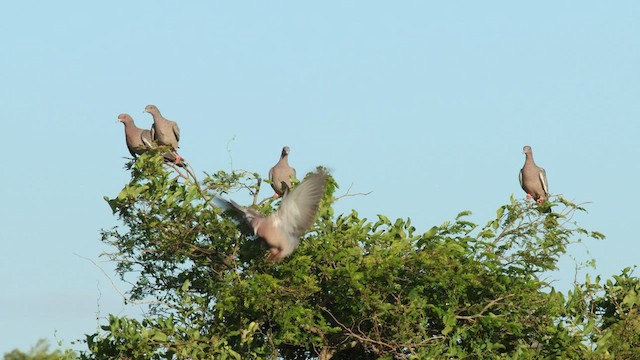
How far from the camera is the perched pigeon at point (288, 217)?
43.1ft

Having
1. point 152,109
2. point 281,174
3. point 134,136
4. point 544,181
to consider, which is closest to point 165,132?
point 134,136

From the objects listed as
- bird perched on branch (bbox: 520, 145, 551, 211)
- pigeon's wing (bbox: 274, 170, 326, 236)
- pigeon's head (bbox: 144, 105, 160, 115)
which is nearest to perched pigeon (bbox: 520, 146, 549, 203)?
bird perched on branch (bbox: 520, 145, 551, 211)

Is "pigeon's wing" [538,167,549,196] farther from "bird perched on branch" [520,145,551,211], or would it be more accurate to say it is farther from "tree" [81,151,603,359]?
"tree" [81,151,603,359]

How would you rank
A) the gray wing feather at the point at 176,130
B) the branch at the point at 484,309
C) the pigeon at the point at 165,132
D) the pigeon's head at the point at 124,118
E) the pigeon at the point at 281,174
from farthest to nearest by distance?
the pigeon's head at the point at 124,118 → the gray wing feather at the point at 176,130 → the pigeon at the point at 165,132 → the pigeon at the point at 281,174 → the branch at the point at 484,309

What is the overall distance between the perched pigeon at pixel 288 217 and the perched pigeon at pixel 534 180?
7264mm

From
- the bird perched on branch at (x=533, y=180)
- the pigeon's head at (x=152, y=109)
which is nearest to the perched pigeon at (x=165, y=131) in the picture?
the pigeon's head at (x=152, y=109)

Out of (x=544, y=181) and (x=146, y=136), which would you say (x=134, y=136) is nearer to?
(x=146, y=136)

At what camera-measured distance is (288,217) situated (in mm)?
13328

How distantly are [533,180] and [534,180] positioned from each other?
0.02 m

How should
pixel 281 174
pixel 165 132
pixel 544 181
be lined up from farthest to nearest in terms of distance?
pixel 544 181 → pixel 165 132 → pixel 281 174

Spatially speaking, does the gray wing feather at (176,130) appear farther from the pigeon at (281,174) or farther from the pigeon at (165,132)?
the pigeon at (281,174)

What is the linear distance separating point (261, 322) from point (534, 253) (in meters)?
3.67

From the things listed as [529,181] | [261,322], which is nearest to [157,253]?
[261,322]

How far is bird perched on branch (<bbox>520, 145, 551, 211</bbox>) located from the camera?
19.9 meters
